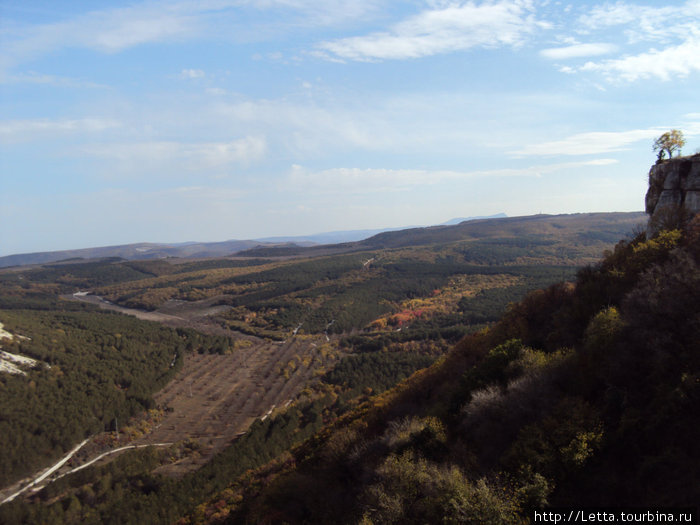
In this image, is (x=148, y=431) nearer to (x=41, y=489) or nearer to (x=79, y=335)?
(x=41, y=489)

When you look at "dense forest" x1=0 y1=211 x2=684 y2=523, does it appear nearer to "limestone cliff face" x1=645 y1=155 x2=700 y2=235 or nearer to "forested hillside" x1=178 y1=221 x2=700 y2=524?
"forested hillside" x1=178 y1=221 x2=700 y2=524

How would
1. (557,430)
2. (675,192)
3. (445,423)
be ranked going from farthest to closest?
(675,192), (445,423), (557,430)

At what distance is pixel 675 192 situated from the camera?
25.7 m

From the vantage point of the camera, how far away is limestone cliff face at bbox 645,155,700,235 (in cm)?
2394

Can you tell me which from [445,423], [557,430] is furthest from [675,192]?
[445,423]

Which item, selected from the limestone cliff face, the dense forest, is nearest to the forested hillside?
the dense forest

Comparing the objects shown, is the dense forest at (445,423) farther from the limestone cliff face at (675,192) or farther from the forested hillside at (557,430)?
the limestone cliff face at (675,192)

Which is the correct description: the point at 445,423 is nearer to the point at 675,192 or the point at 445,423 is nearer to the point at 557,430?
the point at 557,430

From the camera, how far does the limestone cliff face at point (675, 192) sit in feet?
78.5

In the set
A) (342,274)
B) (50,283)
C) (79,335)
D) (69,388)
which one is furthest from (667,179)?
(50,283)

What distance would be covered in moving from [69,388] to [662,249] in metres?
74.1

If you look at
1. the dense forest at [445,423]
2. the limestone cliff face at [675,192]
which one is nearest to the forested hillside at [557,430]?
the dense forest at [445,423]

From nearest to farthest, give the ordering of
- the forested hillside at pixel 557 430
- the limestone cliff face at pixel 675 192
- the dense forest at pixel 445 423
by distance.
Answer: the forested hillside at pixel 557 430
the dense forest at pixel 445 423
the limestone cliff face at pixel 675 192

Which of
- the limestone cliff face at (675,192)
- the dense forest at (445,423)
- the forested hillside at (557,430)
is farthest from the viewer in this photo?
the limestone cliff face at (675,192)
